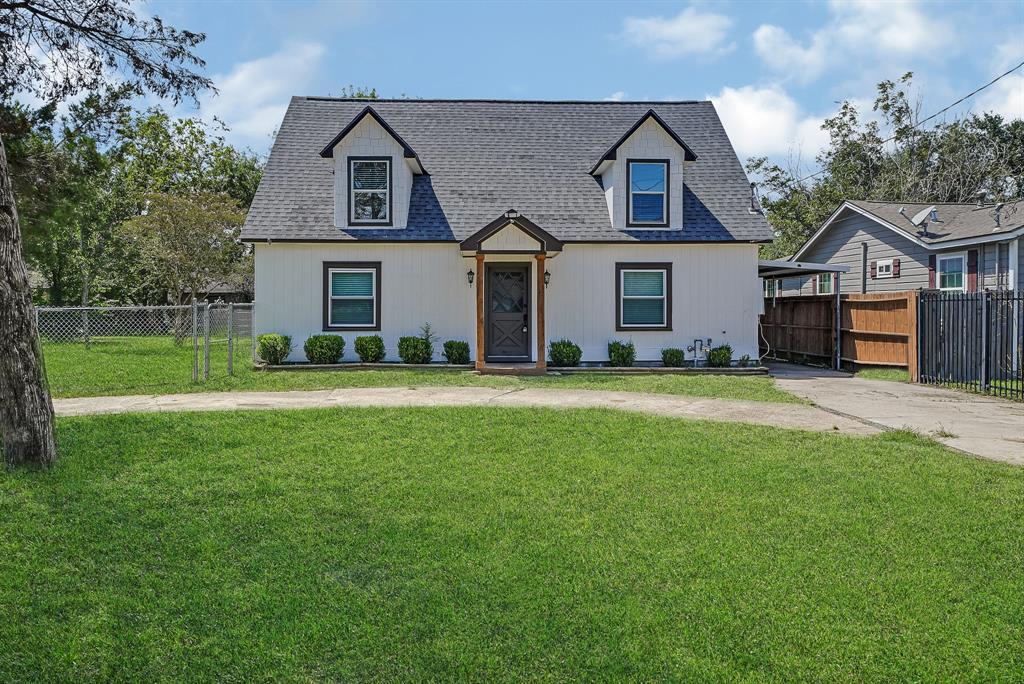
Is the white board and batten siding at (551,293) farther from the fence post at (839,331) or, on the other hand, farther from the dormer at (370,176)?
the fence post at (839,331)

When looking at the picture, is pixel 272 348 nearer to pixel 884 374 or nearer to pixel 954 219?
pixel 884 374

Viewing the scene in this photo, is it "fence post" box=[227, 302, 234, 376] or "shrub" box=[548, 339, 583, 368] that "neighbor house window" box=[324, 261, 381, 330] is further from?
"shrub" box=[548, 339, 583, 368]

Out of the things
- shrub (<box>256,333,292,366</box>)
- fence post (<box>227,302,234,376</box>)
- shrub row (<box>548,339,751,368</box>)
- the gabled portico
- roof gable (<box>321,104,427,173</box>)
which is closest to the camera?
fence post (<box>227,302,234,376</box>)

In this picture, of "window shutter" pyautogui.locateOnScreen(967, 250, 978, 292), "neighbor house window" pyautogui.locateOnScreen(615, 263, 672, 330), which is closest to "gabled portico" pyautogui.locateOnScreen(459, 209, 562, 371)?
"neighbor house window" pyautogui.locateOnScreen(615, 263, 672, 330)

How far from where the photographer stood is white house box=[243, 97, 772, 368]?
51.5 ft

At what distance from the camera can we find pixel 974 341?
12.6m

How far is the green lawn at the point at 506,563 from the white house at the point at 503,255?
29.5 feet

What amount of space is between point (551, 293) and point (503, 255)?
1518mm

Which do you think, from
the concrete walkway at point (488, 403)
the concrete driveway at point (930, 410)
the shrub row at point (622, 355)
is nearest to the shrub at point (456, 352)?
the shrub row at point (622, 355)

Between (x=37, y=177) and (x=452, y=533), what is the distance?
361 inches

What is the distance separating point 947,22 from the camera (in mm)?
15844

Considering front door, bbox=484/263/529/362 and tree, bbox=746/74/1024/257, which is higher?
tree, bbox=746/74/1024/257

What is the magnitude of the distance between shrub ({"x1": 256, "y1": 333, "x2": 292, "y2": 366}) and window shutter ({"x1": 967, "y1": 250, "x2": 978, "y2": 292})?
1632cm

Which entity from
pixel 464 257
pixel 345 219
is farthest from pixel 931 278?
pixel 345 219
